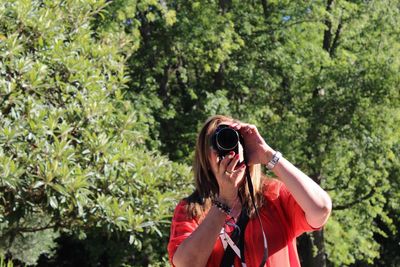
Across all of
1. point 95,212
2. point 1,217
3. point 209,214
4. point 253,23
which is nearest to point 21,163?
point 1,217

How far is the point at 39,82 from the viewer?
16.4 feet

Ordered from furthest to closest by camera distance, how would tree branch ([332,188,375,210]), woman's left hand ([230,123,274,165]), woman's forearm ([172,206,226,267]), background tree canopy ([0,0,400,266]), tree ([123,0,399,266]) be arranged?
1. tree branch ([332,188,375,210])
2. tree ([123,0,399,266])
3. background tree canopy ([0,0,400,266])
4. woman's left hand ([230,123,274,165])
5. woman's forearm ([172,206,226,267])

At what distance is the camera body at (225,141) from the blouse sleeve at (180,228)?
29 cm

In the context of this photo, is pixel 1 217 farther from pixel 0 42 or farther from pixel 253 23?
pixel 253 23

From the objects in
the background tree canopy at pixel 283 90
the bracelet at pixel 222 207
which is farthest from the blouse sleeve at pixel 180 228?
the background tree canopy at pixel 283 90

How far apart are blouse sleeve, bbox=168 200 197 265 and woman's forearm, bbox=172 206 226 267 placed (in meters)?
0.10

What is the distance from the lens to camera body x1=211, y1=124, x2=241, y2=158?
2.31 meters

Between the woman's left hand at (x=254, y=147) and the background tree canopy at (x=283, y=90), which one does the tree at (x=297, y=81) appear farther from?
the woman's left hand at (x=254, y=147)

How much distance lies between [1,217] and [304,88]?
32.0 ft

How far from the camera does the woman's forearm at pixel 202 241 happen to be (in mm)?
2246

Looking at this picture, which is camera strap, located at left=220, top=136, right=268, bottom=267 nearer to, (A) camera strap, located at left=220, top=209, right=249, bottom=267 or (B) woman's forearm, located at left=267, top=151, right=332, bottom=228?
(A) camera strap, located at left=220, top=209, right=249, bottom=267

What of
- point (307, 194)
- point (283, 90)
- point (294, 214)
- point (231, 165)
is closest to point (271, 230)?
point (294, 214)

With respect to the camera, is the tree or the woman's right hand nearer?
the woman's right hand

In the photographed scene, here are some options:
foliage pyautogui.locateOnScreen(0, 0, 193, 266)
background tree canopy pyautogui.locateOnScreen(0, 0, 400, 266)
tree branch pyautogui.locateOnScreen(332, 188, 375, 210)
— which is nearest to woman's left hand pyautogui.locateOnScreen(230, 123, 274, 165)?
foliage pyautogui.locateOnScreen(0, 0, 193, 266)
